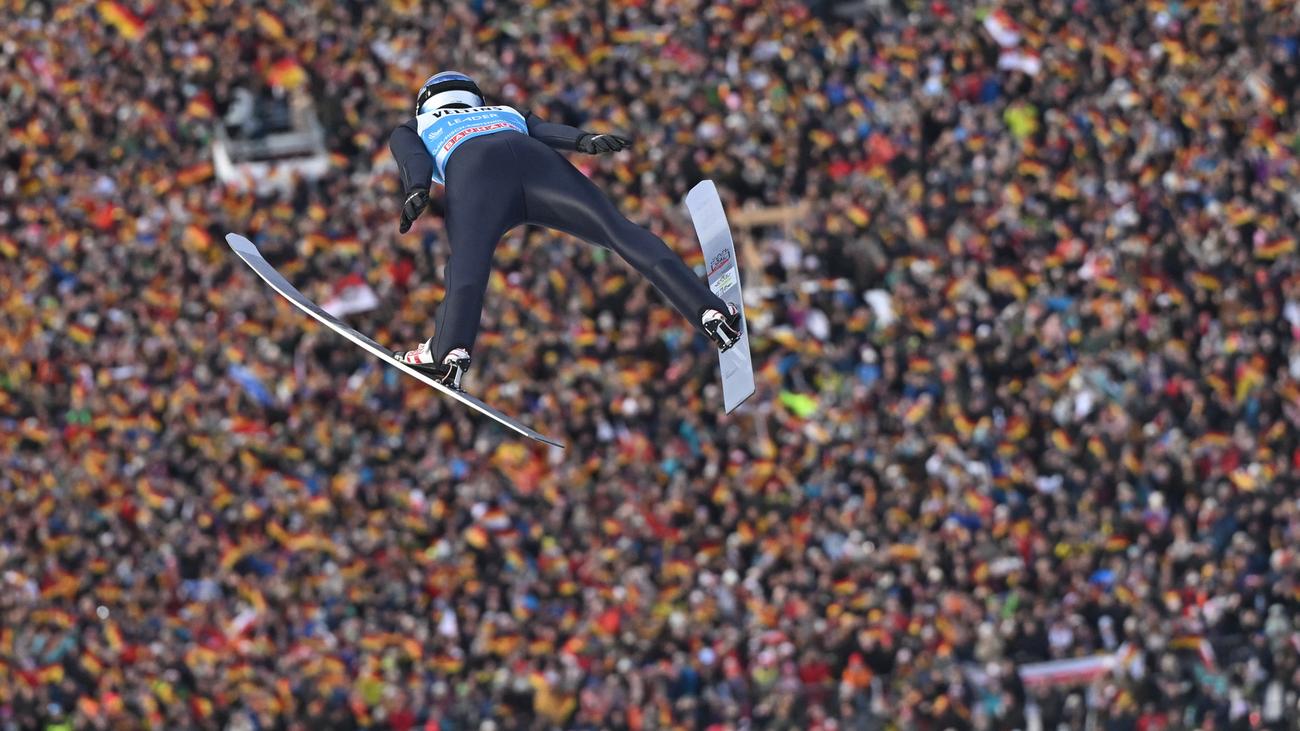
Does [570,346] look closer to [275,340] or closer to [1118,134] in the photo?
[275,340]

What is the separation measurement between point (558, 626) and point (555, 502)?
1.69 meters

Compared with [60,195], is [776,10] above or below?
above

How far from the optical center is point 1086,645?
21.9m

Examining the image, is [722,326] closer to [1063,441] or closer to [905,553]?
[905,553]

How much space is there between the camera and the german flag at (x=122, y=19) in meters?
27.9

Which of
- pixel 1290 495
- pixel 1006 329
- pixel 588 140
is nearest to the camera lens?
pixel 588 140

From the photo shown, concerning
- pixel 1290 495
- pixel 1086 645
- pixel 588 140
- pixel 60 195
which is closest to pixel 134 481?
pixel 60 195

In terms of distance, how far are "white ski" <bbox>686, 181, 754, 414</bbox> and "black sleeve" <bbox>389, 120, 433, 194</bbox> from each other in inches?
55.4

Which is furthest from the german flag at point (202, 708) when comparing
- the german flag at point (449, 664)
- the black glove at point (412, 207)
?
the black glove at point (412, 207)

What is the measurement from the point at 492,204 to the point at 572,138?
0.53 m

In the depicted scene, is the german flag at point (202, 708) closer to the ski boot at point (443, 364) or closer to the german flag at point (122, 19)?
the german flag at point (122, 19)

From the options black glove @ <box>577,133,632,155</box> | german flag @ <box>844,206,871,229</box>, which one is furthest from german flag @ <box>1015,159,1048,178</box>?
black glove @ <box>577,133,632,155</box>

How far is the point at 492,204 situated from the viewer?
11.2 m

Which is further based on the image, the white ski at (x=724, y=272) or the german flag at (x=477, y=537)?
the german flag at (x=477, y=537)
